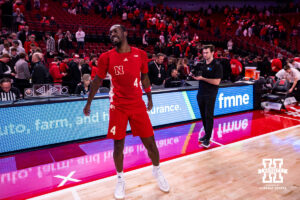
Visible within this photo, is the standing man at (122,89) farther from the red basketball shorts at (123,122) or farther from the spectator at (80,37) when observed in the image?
the spectator at (80,37)

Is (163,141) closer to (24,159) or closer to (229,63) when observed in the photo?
(24,159)

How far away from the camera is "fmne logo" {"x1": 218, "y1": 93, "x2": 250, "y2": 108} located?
618 centimetres

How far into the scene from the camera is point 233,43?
16.3 metres

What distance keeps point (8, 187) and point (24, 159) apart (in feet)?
2.76

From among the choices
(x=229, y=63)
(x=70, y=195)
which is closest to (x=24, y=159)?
(x=70, y=195)

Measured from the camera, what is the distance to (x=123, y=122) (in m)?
2.63

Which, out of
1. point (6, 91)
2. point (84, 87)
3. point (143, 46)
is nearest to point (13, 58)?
point (6, 91)

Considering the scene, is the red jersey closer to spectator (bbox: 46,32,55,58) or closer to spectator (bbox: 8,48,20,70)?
spectator (bbox: 8,48,20,70)

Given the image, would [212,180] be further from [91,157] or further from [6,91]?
[6,91]

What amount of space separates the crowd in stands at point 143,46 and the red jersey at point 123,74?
2.62m

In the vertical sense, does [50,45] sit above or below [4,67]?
above

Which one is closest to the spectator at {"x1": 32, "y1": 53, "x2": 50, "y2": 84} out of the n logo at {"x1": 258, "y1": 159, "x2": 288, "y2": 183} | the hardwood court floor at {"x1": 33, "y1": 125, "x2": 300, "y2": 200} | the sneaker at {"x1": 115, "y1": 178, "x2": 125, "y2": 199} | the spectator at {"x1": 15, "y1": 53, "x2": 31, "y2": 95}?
the spectator at {"x1": 15, "y1": 53, "x2": 31, "y2": 95}

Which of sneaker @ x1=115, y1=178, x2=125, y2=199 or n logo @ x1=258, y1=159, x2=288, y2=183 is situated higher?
sneaker @ x1=115, y1=178, x2=125, y2=199

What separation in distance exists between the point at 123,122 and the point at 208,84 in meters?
1.92
